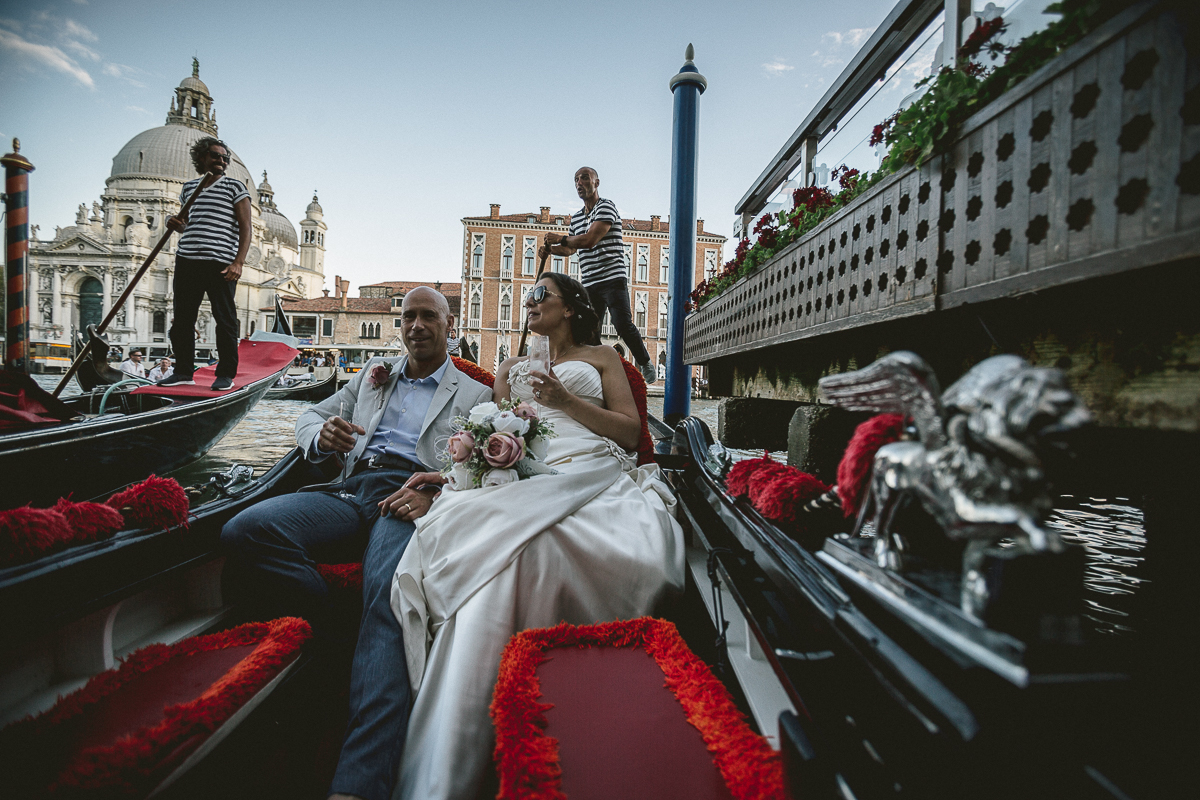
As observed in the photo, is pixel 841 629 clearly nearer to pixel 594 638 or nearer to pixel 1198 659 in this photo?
pixel 594 638

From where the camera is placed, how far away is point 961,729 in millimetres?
567

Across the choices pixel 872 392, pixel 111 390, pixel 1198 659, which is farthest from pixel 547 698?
pixel 111 390

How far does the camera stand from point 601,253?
416 centimetres

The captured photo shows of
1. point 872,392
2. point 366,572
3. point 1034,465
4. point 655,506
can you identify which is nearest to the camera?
point 1034,465

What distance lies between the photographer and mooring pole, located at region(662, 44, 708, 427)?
5.09m

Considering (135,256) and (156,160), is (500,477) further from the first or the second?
(156,160)

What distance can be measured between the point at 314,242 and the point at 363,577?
7096 cm

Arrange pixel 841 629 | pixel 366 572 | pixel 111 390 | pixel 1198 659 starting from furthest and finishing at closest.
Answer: pixel 111 390 → pixel 366 572 → pixel 1198 659 → pixel 841 629

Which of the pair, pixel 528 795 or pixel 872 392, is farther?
pixel 528 795

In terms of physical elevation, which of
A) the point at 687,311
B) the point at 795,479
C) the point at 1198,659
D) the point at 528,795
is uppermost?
the point at 687,311

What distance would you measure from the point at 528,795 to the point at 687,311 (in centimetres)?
450

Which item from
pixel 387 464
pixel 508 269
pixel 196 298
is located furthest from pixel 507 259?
pixel 387 464

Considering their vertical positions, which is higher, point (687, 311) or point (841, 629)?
point (687, 311)

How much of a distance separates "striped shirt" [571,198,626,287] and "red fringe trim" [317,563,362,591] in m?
2.66
